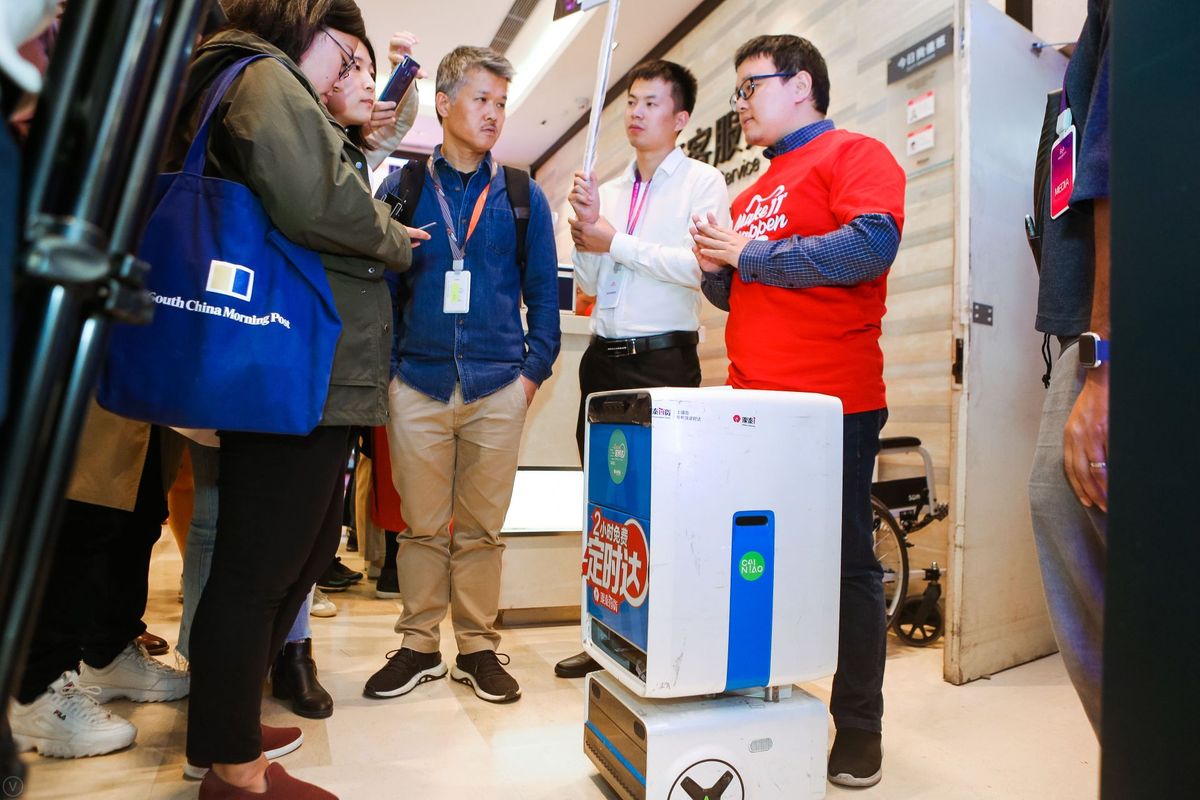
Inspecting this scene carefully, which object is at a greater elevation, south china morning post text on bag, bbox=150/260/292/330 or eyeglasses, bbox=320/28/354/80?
eyeglasses, bbox=320/28/354/80

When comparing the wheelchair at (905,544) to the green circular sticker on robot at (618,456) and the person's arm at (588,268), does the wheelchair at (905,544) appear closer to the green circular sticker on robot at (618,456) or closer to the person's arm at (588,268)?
the person's arm at (588,268)

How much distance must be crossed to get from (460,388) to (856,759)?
4.07 ft

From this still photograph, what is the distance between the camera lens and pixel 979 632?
2240 millimetres

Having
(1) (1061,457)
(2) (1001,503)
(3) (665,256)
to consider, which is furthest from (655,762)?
(2) (1001,503)

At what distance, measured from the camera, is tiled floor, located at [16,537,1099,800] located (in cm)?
142

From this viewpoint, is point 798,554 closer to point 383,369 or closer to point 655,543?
point 655,543

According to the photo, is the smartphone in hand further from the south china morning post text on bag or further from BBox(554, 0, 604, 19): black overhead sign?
the south china morning post text on bag

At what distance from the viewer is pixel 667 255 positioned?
6.59 ft

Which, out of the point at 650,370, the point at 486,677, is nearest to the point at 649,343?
the point at 650,370

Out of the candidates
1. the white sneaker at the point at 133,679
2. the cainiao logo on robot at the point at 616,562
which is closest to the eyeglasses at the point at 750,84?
the cainiao logo on robot at the point at 616,562

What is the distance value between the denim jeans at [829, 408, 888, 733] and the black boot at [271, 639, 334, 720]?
1175 millimetres

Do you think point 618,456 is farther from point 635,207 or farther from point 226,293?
point 635,207

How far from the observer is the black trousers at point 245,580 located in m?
1.12

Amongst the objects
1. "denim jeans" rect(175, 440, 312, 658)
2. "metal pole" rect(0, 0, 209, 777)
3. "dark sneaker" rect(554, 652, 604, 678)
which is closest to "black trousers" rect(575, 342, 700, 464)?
"dark sneaker" rect(554, 652, 604, 678)
